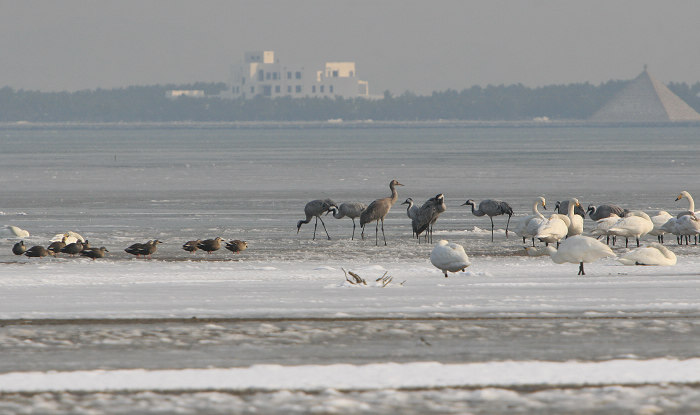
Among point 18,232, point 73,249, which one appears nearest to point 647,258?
point 73,249

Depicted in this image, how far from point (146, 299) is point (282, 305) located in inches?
71.3

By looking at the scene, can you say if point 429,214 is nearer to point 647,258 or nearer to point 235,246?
point 235,246

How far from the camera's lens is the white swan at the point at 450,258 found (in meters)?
15.2

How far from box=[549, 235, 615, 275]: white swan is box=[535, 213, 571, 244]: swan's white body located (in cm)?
314

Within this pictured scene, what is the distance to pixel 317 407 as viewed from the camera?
325 inches

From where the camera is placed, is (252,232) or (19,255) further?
(252,232)

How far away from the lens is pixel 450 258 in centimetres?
1518

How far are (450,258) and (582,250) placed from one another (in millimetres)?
1960

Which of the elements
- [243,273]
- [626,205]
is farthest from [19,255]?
[626,205]

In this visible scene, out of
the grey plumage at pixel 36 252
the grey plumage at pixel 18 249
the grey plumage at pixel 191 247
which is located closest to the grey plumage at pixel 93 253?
the grey plumage at pixel 36 252

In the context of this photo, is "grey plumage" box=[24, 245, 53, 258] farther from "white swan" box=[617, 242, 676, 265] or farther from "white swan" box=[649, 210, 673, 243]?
"white swan" box=[649, 210, 673, 243]

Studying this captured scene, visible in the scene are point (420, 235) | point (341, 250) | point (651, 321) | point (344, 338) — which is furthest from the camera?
point (420, 235)

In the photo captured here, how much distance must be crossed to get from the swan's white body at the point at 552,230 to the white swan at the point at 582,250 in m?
3.14

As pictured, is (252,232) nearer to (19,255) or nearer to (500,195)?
(19,255)
